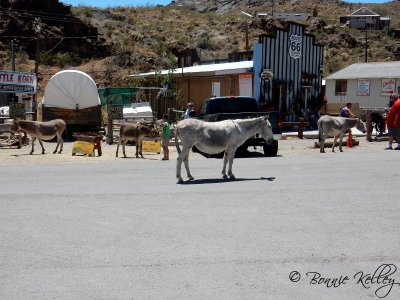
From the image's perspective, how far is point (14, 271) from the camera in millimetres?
6582

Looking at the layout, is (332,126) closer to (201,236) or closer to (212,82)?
(201,236)

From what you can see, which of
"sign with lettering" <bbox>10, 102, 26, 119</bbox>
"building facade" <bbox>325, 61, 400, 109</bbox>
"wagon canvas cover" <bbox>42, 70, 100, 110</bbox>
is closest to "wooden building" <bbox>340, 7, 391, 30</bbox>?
"building facade" <bbox>325, 61, 400, 109</bbox>

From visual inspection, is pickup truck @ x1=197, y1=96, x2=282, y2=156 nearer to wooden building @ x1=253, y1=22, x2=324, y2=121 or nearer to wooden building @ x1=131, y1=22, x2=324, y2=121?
wooden building @ x1=131, y1=22, x2=324, y2=121

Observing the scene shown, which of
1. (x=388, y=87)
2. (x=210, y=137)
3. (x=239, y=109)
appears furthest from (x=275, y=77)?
(x=210, y=137)

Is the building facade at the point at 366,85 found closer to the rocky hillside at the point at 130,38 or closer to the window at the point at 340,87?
the window at the point at 340,87

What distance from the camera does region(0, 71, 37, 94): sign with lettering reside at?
2677 centimetres

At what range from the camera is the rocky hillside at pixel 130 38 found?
181 feet

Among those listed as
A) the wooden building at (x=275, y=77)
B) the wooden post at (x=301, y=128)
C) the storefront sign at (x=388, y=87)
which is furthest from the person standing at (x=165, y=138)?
the storefront sign at (x=388, y=87)

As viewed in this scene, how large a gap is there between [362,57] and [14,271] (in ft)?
213

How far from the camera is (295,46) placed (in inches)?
→ 1270

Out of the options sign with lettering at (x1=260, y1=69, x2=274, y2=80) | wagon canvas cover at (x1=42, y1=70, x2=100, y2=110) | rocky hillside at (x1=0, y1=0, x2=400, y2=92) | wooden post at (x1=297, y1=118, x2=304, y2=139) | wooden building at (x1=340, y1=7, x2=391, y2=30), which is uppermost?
wooden building at (x1=340, y1=7, x2=391, y2=30)

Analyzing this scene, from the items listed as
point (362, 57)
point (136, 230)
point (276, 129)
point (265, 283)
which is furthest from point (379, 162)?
point (362, 57)

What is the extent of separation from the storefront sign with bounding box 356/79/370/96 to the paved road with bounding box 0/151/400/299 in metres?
30.1

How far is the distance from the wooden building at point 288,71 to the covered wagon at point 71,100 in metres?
8.14
